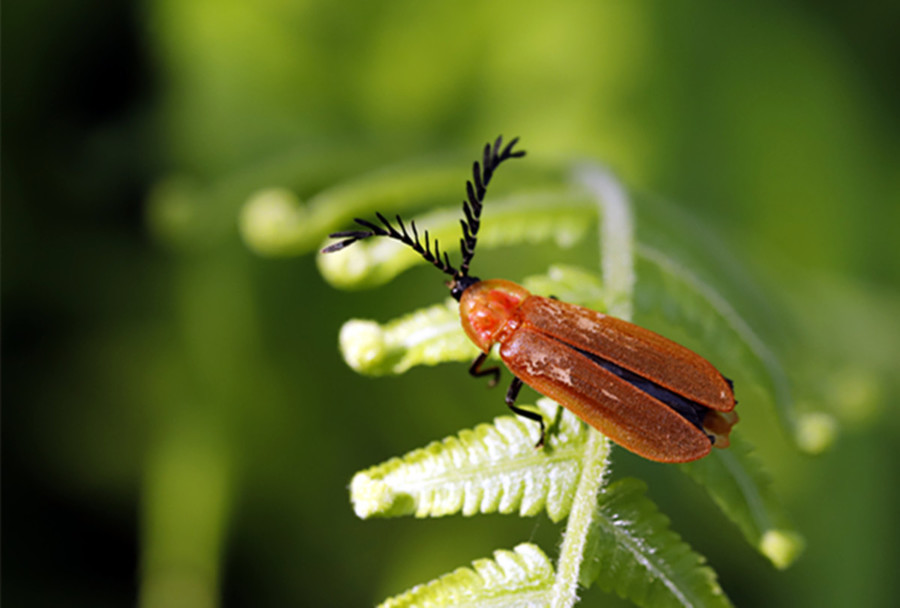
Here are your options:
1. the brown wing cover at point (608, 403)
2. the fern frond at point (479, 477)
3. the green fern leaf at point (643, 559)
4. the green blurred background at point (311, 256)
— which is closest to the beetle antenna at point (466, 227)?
the brown wing cover at point (608, 403)

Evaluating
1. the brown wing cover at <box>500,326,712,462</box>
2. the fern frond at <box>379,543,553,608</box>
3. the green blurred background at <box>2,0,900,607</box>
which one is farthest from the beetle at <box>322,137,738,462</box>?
the green blurred background at <box>2,0,900,607</box>

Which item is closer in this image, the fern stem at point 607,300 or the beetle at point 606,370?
the fern stem at point 607,300

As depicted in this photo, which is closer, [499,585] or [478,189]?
[499,585]

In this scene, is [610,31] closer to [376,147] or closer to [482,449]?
[376,147]

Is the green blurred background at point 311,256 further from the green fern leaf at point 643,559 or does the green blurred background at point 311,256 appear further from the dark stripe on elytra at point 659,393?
the green fern leaf at point 643,559

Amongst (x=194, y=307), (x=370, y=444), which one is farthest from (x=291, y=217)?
(x=370, y=444)

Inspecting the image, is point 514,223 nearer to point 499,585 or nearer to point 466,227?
point 466,227

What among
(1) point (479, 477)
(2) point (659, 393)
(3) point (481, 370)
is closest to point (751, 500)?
(2) point (659, 393)
